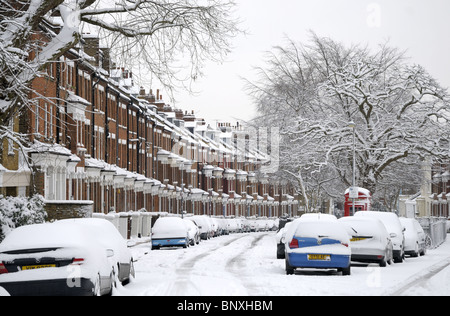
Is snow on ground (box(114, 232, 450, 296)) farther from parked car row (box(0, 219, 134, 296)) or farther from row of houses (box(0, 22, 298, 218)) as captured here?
row of houses (box(0, 22, 298, 218))

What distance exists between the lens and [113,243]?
18266mm

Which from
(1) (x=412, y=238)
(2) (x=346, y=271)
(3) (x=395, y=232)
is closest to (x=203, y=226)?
(1) (x=412, y=238)

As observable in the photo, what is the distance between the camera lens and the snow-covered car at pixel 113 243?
1745 cm

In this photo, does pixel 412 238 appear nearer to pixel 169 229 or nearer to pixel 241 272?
pixel 169 229

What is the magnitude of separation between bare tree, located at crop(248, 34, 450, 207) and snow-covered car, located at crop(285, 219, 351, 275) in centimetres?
2249

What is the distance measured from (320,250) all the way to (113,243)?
6385 millimetres

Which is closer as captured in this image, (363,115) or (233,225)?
(363,115)

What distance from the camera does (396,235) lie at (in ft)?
97.8

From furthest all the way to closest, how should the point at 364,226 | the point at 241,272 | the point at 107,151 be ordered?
the point at 107,151, the point at 364,226, the point at 241,272

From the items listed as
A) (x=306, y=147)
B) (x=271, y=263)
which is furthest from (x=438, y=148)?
(x=271, y=263)

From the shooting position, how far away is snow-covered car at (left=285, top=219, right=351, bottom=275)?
22.3 meters

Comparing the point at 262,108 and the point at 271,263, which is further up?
the point at 262,108
